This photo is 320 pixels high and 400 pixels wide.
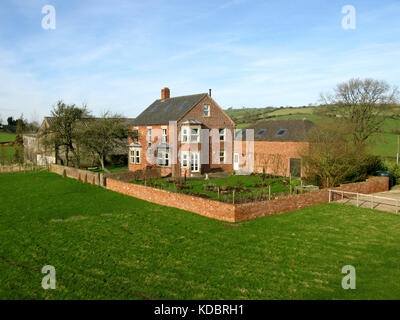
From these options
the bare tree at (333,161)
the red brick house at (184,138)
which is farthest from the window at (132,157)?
the bare tree at (333,161)

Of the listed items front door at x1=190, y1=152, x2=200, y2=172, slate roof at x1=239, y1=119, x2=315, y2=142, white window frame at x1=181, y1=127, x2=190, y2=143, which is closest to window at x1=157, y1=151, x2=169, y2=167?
white window frame at x1=181, y1=127, x2=190, y2=143

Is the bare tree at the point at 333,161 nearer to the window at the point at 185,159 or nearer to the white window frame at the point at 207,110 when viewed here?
the window at the point at 185,159

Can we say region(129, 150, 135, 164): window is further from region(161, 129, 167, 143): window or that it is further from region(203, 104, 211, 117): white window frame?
region(203, 104, 211, 117): white window frame

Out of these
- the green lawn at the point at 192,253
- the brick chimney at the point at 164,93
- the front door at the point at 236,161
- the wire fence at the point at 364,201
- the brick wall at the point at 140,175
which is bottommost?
the green lawn at the point at 192,253

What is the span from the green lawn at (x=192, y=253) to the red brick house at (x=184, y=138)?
560 inches

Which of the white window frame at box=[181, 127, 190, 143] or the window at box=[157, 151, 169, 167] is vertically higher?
the white window frame at box=[181, 127, 190, 143]

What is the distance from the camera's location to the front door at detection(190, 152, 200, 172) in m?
30.3

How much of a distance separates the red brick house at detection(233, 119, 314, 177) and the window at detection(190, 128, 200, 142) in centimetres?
570

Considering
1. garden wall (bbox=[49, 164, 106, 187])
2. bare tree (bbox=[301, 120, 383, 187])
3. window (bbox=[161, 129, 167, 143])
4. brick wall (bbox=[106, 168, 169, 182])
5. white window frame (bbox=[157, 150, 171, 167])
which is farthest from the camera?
window (bbox=[161, 129, 167, 143])

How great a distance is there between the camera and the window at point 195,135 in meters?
30.5

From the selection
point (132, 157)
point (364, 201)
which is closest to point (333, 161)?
point (364, 201)

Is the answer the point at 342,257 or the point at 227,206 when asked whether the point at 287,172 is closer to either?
the point at 227,206

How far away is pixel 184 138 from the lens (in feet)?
100

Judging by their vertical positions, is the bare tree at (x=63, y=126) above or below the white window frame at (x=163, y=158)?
above
